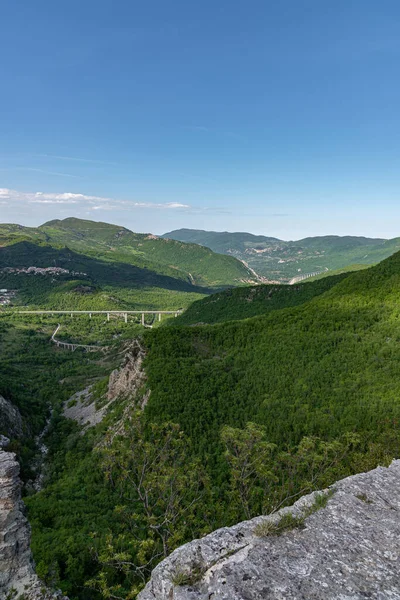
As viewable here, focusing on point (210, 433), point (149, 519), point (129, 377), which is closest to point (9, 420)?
point (129, 377)

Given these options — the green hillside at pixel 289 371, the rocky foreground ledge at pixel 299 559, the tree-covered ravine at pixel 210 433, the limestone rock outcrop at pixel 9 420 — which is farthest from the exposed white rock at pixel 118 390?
the rocky foreground ledge at pixel 299 559

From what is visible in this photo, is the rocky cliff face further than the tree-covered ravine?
No

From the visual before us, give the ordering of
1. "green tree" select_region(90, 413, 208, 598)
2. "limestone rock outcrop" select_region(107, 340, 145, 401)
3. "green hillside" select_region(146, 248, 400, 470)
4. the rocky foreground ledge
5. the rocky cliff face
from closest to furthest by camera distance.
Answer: the rocky foreground ledge
"green tree" select_region(90, 413, 208, 598)
the rocky cliff face
"green hillside" select_region(146, 248, 400, 470)
"limestone rock outcrop" select_region(107, 340, 145, 401)

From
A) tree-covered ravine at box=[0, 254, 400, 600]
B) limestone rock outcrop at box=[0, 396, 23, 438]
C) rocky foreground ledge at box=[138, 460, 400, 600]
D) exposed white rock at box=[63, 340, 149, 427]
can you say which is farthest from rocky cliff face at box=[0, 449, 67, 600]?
exposed white rock at box=[63, 340, 149, 427]

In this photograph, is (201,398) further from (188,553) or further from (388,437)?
(188,553)

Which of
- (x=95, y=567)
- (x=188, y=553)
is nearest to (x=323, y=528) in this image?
(x=188, y=553)

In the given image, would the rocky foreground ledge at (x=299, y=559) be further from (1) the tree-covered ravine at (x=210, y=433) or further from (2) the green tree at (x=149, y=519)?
(2) the green tree at (x=149, y=519)

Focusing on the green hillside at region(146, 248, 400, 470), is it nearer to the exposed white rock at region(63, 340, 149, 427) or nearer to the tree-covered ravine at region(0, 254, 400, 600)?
the tree-covered ravine at region(0, 254, 400, 600)
